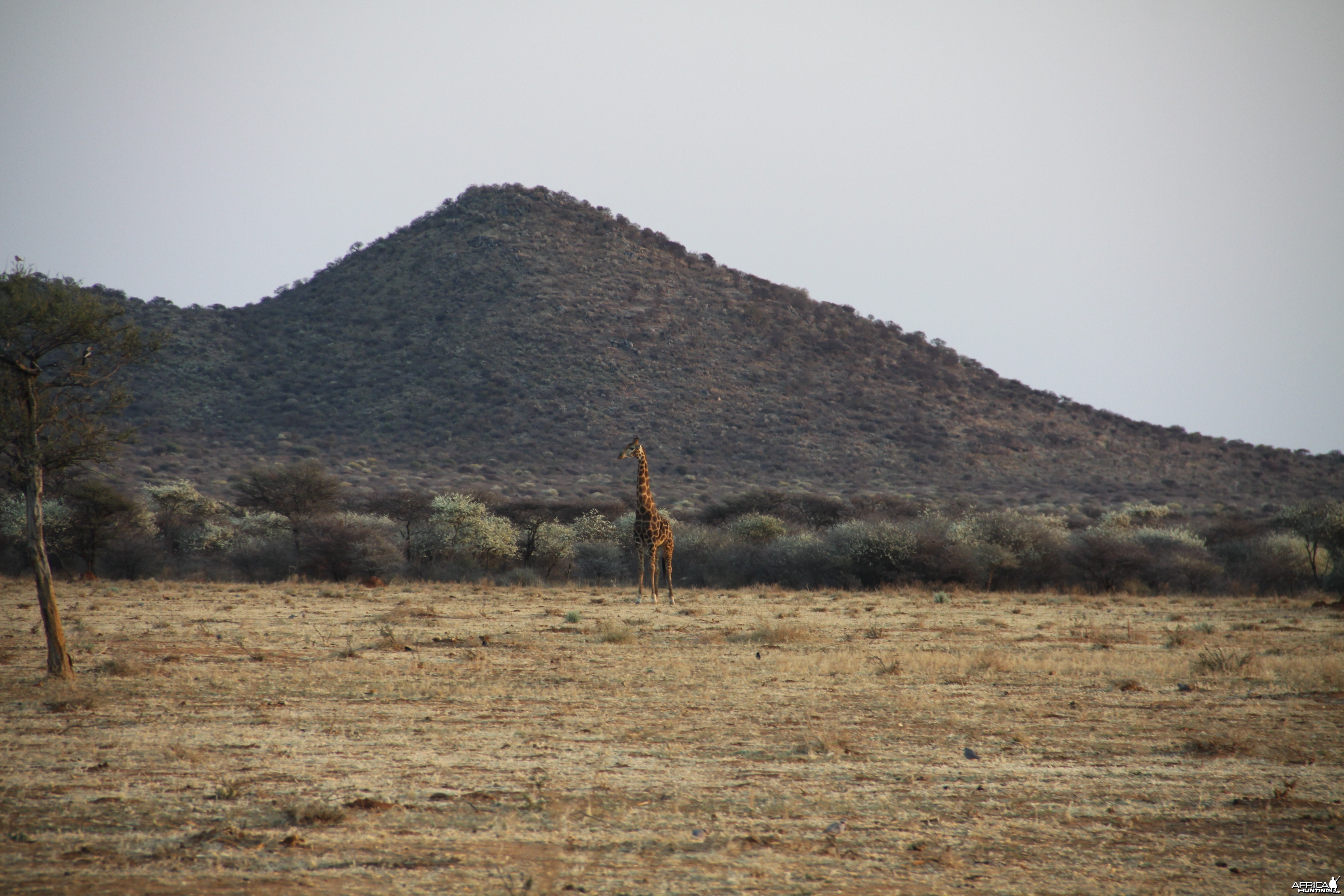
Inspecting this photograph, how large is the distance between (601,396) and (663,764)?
51.1 m

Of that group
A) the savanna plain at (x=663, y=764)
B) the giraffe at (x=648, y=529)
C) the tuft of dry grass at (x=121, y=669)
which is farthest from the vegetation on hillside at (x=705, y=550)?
the tuft of dry grass at (x=121, y=669)

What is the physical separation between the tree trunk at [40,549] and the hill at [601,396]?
32.7 metres

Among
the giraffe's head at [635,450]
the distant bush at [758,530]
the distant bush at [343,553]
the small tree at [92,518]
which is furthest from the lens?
the distant bush at [758,530]

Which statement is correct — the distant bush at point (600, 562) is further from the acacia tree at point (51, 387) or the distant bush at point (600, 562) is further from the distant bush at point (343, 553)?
the acacia tree at point (51, 387)

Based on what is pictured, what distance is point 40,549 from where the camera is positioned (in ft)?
37.4

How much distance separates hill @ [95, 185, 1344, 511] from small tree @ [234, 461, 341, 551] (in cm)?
802

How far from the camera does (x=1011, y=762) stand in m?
8.30

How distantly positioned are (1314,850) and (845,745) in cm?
345

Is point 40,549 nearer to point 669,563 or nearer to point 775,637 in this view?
point 775,637

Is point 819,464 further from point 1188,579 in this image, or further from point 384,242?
point 384,242

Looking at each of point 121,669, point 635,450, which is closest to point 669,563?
point 635,450

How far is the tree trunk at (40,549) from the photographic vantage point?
11312mm

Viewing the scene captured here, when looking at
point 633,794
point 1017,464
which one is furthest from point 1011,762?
point 1017,464

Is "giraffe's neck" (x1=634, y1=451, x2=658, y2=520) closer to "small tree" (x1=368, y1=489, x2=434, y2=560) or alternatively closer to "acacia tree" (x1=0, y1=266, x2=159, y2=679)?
"small tree" (x1=368, y1=489, x2=434, y2=560)
